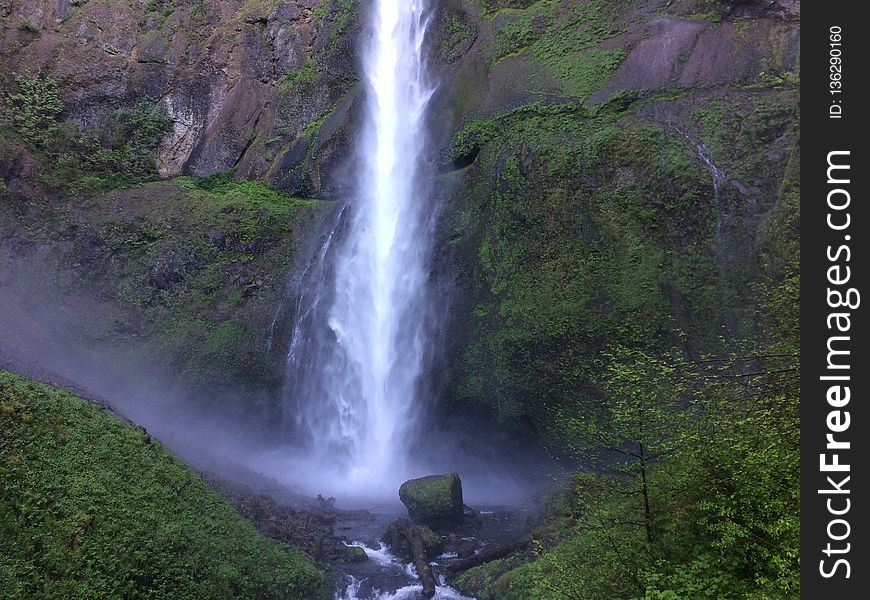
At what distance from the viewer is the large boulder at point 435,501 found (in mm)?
13453

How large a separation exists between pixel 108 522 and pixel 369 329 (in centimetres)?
1103

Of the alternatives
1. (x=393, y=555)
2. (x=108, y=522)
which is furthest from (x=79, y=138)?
(x=393, y=555)

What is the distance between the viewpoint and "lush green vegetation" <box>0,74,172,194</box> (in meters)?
21.4

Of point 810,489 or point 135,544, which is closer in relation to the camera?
point 810,489

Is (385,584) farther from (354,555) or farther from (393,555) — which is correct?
(393,555)

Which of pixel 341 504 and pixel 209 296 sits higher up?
pixel 209 296

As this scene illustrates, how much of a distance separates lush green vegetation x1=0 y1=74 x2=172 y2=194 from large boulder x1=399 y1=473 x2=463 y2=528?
1659cm

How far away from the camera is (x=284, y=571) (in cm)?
991

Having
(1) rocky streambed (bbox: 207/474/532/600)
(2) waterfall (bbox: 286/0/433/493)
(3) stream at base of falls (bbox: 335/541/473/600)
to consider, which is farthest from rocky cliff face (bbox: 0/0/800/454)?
(3) stream at base of falls (bbox: 335/541/473/600)

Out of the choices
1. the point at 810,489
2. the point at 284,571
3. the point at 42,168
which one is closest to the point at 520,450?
the point at 284,571

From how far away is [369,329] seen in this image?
18859 mm

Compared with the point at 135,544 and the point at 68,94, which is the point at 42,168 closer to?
the point at 68,94

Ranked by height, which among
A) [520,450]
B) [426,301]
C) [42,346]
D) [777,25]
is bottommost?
[520,450]

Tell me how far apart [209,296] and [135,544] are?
42.5ft
